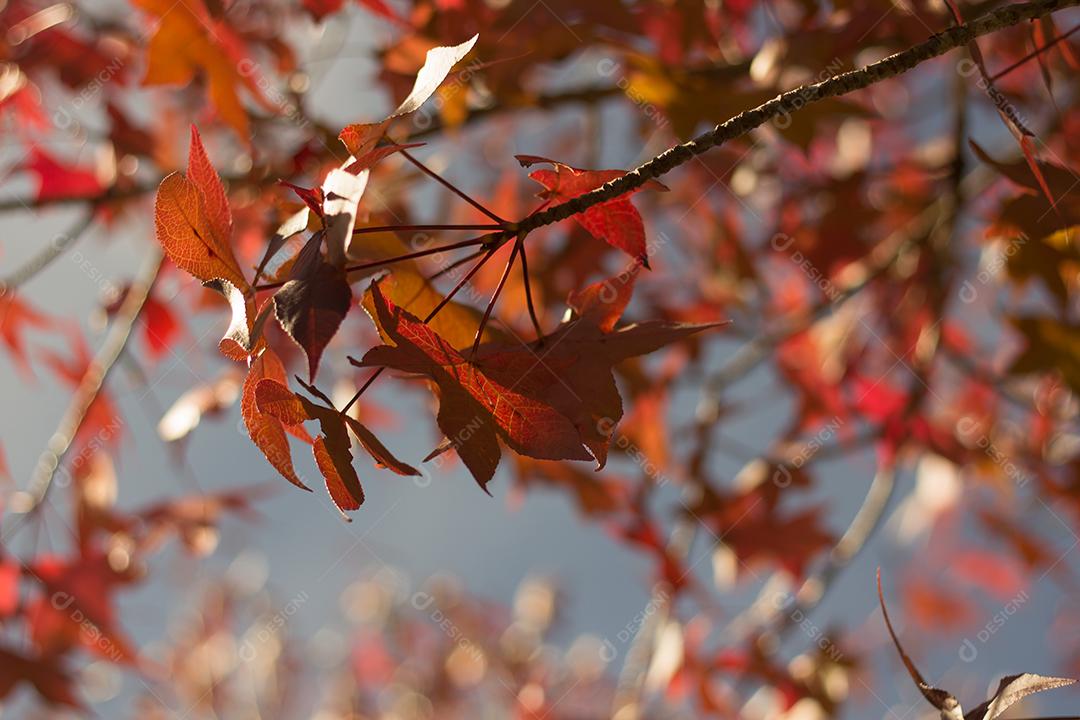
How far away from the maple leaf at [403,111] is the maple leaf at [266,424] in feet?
0.63

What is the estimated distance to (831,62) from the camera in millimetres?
1421

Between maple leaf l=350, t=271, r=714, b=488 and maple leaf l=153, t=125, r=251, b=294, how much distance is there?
0.45ft

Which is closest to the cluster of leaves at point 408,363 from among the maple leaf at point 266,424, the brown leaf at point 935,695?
the maple leaf at point 266,424

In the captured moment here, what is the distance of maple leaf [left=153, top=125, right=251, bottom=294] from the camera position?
2.57 ft

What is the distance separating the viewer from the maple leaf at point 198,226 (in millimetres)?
784

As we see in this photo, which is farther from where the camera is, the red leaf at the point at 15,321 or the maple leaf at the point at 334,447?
the red leaf at the point at 15,321

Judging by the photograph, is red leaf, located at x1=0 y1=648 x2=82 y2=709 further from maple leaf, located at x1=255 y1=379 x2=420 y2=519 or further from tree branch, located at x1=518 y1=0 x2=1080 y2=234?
tree branch, located at x1=518 y1=0 x2=1080 y2=234

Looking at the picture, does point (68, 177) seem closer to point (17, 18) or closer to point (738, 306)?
point (17, 18)

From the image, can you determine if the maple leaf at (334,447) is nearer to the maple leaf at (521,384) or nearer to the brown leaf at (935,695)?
the maple leaf at (521,384)

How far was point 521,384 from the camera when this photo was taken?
808mm

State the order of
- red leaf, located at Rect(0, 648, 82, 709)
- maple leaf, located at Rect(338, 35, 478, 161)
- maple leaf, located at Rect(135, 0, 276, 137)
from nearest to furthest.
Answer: maple leaf, located at Rect(338, 35, 478, 161) < maple leaf, located at Rect(135, 0, 276, 137) < red leaf, located at Rect(0, 648, 82, 709)

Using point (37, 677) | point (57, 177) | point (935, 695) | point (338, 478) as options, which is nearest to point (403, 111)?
point (338, 478)

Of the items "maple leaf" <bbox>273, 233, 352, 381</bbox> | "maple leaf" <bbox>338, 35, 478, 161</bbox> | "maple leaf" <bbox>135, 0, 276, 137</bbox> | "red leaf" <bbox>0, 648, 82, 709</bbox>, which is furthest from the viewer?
"red leaf" <bbox>0, 648, 82, 709</bbox>

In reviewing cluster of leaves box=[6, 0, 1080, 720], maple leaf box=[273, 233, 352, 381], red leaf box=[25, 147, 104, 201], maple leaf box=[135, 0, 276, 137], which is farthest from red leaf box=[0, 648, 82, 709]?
maple leaf box=[273, 233, 352, 381]
